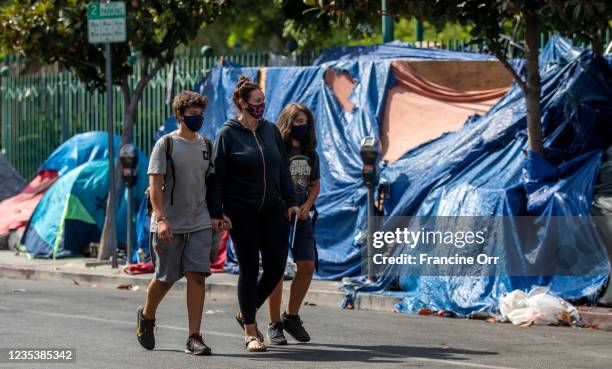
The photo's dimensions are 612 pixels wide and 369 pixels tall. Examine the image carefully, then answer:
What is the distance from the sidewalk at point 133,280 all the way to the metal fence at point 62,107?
285cm

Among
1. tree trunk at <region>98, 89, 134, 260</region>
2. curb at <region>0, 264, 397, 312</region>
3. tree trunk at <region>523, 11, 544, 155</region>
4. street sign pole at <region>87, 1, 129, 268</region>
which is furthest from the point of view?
tree trunk at <region>98, 89, 134, 260</region>

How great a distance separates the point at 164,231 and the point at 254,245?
0.71 meters

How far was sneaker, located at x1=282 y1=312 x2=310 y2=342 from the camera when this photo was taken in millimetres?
10383

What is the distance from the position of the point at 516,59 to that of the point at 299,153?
5.60 meters

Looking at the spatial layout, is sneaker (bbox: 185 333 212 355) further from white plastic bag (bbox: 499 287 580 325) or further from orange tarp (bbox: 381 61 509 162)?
orange tarp (bbox: 381 61 509 162)

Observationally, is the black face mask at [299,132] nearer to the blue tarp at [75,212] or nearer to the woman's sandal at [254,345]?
the woman's sandal at [254,345]

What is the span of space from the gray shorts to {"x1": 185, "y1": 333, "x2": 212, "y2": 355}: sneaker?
16.7 inches

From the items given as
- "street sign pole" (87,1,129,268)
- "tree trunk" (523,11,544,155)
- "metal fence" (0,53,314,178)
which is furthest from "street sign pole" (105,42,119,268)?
"tree trunk" (523,11,544,155)

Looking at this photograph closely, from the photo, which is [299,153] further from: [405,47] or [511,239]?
[405,47]

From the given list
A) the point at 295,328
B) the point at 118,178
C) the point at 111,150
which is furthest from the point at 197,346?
the point at 118,178

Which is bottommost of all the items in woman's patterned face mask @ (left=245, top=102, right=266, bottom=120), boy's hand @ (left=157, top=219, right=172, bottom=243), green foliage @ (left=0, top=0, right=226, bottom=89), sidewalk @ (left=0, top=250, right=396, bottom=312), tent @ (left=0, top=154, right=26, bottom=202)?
sidewalk @ (left=0, top=250, right=396, bottom=312)

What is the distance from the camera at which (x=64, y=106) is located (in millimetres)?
22359

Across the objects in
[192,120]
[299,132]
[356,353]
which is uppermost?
[192,120]

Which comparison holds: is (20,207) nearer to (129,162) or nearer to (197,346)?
(129,162)
